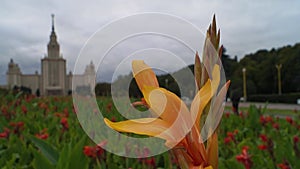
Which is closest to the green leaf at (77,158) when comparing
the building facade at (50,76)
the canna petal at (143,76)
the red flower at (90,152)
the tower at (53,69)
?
the red flower at (90,152)

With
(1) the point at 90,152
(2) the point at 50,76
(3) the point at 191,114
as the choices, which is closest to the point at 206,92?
(3) the point at 191,114

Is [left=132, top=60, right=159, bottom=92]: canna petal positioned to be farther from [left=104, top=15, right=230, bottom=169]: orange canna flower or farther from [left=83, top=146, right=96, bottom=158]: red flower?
[left=83, top=146, right=96, bottom=158]: red flower

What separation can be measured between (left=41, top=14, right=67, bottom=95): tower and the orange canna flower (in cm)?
991

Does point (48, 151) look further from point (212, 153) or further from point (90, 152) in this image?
point (212, 153)

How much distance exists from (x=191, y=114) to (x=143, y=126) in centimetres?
7

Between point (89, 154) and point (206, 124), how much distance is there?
2.87ft

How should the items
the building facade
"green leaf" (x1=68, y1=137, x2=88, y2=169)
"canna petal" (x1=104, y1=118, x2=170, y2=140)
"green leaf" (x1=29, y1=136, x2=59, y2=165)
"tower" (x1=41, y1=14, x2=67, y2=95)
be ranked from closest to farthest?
1. "canna petal" (x1=104, y1=118, x2=170, y2=140)
2. "green leaf" (x1=68, y1=137, x2=88, y2=169)
3. "green leaf" (x1=29, y1=136, x2=59, y2=165)
4. "tower" (x1=41, y1=14, x2=67, y2=95)
5. the building facade

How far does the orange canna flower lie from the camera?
0.37 m

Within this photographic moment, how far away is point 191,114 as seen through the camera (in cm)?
39

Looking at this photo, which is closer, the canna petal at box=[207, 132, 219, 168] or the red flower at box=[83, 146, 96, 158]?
the canna petal at box=[207, 132, 219, 168]

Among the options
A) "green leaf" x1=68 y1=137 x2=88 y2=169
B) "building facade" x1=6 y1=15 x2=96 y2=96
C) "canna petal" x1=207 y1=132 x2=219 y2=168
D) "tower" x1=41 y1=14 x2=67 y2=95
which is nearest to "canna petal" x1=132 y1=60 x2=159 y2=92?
"canna petal" x1=207 y1=132 x2=219 y2=168

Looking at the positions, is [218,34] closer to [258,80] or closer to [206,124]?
[206,124]

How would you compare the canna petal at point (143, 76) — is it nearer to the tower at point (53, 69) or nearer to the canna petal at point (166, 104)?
the canna petal at point (166, 104)

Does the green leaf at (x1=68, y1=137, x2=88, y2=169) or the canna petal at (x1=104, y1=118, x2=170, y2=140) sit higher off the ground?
the canna petal at (x1=104, y1=118, x2=170, y2=140)
